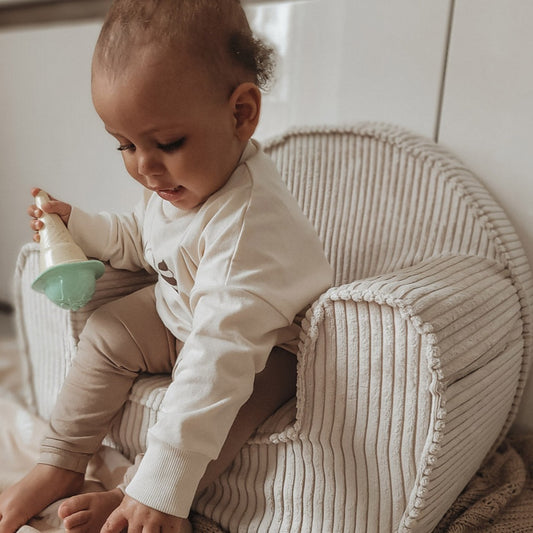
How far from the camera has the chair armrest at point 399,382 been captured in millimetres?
681

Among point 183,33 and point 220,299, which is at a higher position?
point 183,33

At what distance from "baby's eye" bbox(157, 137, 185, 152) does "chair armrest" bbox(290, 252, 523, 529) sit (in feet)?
0.83

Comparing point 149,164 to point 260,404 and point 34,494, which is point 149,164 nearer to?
point 260,404

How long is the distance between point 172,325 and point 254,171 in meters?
0.26

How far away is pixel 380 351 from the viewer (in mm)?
699

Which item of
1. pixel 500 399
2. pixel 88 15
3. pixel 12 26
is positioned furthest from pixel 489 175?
pixel 12 26

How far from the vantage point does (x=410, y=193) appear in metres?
1.07

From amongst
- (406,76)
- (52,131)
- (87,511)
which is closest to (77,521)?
(87,511)

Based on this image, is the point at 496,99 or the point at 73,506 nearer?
the point at 73,506

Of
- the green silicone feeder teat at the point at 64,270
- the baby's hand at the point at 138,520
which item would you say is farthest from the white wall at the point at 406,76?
the baby's hand at the point at 138,520

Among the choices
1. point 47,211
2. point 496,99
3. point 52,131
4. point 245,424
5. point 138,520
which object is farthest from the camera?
point 52,131

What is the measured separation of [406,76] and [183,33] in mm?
603

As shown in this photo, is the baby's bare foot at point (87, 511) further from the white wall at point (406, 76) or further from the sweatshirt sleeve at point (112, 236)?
the white wall at point (406, 76)

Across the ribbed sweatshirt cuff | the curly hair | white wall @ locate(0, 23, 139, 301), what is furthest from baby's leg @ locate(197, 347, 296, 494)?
white wall @ locate(0, 23, 139, 301)
